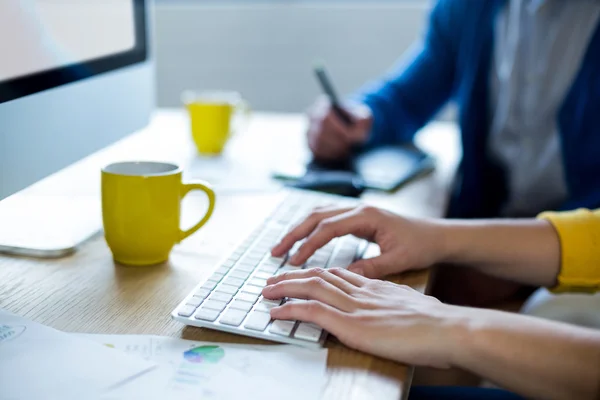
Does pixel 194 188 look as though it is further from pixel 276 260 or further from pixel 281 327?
pixel 281 327

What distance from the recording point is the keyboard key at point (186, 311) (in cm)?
56

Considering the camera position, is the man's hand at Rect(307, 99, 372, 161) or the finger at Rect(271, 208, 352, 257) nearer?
the finger at Rect(271, 208, 352, 257)

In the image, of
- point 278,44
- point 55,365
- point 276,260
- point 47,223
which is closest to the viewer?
point 55,365

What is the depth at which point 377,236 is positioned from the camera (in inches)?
28.9

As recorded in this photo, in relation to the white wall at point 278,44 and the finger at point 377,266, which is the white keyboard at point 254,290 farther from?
the white wall at point 278,44

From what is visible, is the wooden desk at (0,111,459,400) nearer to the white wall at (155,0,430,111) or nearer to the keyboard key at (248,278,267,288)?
the keyboard key at (248,278,267,288)

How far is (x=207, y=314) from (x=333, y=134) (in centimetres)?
69

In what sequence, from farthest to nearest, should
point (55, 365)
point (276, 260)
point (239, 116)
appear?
point (239, 116) < point (276, 260) < point (55, 365)

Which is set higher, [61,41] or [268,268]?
[61,41]

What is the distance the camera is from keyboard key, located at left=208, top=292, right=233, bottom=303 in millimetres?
589

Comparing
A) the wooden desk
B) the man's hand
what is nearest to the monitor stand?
Result: the wooden desk

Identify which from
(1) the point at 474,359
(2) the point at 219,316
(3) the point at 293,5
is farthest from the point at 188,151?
(3) the point at 293,5

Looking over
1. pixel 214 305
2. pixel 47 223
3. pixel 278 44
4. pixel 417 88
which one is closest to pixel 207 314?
pixel 214 305

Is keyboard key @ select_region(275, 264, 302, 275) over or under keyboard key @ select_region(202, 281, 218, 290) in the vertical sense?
under
